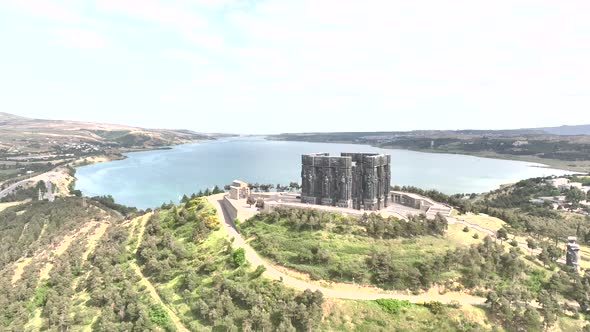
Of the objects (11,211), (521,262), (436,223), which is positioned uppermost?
(436,223)

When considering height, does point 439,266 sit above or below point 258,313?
above

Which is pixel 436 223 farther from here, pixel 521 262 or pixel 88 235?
pixel 88 235

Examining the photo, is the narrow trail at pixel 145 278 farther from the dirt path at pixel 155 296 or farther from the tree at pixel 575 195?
the tree at pixel 575 195

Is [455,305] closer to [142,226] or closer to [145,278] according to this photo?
[145,278]

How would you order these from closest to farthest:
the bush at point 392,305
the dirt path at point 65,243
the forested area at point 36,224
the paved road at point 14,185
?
the bush at point 392,305 < the dirt path at point 65,243 < the forested area at point 36,224 < the paved road at point 14,185

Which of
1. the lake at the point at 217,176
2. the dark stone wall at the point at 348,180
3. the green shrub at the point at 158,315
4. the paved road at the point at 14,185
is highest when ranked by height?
the dark stone wall at the point at 348,180

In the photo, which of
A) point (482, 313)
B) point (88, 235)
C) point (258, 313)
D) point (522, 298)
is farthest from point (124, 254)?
point (522, 298)

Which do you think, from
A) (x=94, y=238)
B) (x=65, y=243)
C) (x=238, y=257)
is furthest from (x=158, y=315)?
(x=65, y=243)

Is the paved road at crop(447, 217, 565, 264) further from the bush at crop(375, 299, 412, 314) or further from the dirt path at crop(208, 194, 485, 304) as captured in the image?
the bush at crop(375, 299, 412, 314)

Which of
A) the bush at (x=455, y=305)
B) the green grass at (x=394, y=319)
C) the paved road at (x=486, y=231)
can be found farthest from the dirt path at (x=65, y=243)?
the paved road at (x=486, y=231)
